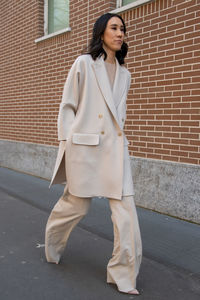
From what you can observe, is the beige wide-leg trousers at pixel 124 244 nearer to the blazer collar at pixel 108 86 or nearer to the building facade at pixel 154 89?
the blazer collar at pixel 108 86

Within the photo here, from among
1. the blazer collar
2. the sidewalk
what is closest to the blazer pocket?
the blazer collar

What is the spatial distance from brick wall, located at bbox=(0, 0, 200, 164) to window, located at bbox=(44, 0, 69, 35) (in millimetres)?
185

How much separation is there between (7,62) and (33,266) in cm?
724

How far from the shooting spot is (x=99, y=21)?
286 cm

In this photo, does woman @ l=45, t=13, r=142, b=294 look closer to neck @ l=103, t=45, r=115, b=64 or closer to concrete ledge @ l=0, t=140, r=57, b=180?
neck @ l=103, t=45, r=115, b=64

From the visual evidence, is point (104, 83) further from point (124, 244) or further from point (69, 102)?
point (124, 244)

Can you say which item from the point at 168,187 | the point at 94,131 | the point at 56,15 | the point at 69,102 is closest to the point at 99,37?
the point at 69,102

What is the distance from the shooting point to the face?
2814mm

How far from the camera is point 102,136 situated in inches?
110

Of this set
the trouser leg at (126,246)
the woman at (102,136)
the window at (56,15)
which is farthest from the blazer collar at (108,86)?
the window at (56,15)

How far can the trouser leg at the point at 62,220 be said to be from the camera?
2984 mm

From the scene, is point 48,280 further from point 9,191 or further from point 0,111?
point 0,111

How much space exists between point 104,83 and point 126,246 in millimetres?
1249

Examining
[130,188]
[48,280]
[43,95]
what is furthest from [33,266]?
[43,95]
